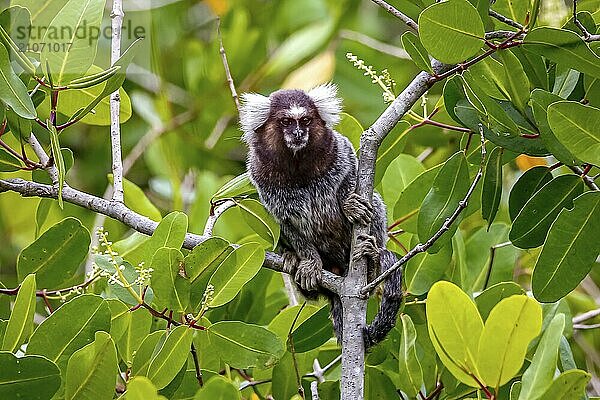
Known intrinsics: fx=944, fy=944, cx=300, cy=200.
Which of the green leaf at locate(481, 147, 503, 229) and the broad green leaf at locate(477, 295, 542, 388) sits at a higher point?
the green leaf at locate(481, 147, 503, 229)

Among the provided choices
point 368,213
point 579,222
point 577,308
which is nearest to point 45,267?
point 368,213

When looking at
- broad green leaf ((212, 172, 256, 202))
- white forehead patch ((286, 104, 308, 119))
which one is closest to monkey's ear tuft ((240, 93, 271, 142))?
white forehead patch ((286, 104, 308, 119))

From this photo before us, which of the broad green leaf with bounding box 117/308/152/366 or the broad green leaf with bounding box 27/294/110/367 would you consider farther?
the broad green leaf with bounding box 117/308/152/366

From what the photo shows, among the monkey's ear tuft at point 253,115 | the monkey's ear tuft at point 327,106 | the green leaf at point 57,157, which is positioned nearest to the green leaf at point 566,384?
the green leaf at point 57,157

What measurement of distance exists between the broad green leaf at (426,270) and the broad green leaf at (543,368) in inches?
43.3

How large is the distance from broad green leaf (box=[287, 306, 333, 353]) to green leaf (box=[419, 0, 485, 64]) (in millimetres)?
1066

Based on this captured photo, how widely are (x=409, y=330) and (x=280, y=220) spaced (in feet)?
4.15

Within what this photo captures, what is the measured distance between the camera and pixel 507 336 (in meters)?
2.33

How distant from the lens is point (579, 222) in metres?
2.76

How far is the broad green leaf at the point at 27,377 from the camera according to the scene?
2.43 meters

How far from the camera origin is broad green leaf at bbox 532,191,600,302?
9.04 feet

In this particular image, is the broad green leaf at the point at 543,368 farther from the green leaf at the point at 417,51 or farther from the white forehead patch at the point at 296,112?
the white forehead patch at the point at 296,112

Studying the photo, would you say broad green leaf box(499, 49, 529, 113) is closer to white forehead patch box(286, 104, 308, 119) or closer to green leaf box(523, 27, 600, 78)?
green leaf box(523, 27, 600, 78)

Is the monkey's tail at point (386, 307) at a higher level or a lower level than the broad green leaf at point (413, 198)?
lower
